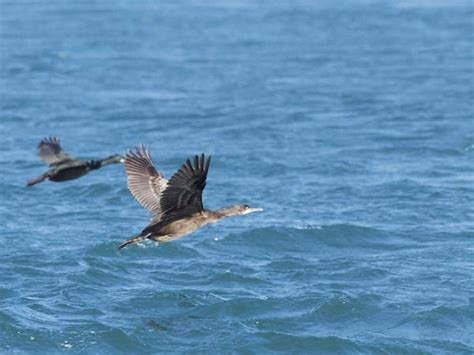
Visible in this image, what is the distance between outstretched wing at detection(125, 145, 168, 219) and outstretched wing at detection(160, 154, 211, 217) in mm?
767

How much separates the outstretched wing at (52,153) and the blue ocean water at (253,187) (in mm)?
1266

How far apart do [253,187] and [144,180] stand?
6.90 metres

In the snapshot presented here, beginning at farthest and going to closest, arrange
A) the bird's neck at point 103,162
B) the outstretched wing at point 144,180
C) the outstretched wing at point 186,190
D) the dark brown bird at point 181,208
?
the bird's neck at point 103,162 → the outstretched wing at point 144,180 → the dark brown bird at point 181,208 → the outstretched wing at point 186,190

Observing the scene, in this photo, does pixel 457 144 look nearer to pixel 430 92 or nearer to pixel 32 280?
pixel 430 92

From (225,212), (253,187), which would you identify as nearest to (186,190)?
(225,212)

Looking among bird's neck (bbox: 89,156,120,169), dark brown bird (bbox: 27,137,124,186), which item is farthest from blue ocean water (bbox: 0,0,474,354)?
bird's neck (bbox: 89,156,120,169)

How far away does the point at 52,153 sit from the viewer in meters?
19.4

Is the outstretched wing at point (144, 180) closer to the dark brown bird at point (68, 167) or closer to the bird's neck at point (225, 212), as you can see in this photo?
the bird's neck at point (225, 212)

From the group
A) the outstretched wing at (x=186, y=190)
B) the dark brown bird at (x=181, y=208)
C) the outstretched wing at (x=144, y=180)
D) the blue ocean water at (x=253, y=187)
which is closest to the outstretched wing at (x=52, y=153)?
the blue ocean water at (x=253, y=187)

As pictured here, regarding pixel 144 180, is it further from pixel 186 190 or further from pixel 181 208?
pixel 186 190

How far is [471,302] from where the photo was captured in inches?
632

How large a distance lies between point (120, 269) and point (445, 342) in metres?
5.20

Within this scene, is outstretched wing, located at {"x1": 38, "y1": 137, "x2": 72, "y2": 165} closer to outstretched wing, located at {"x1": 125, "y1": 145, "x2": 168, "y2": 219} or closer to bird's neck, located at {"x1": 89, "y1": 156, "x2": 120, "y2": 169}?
bird's neck, located at {"x1": 89, "y1": 156, "x2": 120, "y2": 169}

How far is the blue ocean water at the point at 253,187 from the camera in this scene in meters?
15.4
